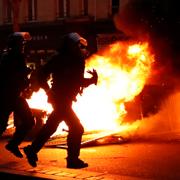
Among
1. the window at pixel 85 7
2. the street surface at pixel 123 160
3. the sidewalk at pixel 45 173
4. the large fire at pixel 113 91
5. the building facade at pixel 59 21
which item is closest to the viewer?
the sidewalk at pixel 45 173

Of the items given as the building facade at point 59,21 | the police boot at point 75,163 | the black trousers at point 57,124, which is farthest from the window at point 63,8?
the police boot at point 75,163

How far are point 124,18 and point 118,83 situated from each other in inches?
126

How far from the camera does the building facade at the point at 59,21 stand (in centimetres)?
2495

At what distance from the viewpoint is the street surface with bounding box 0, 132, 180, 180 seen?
23.4ft

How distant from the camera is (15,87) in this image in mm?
7438

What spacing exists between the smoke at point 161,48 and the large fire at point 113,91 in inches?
9.4

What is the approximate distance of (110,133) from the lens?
11.1 meters

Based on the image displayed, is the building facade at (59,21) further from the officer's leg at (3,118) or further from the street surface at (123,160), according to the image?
the officer's leg at (3,118)

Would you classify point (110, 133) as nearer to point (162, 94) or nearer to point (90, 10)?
point (162, 94)

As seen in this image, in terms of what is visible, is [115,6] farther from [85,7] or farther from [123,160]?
[123,160]

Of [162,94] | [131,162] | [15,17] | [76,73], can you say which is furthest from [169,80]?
[15,17]

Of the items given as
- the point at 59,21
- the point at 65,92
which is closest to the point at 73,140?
the point at 65,92

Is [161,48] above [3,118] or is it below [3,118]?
below

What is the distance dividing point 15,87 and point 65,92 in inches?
27.9
